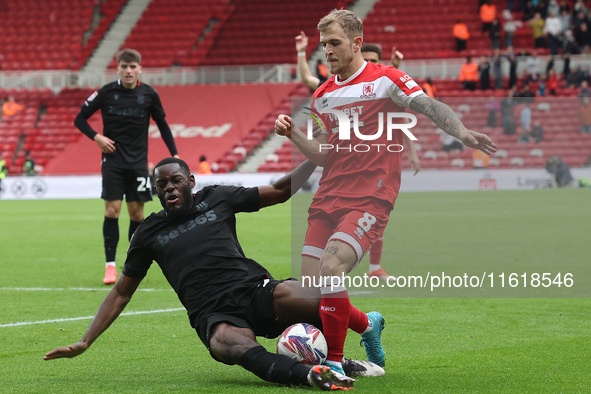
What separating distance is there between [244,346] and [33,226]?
12.3m

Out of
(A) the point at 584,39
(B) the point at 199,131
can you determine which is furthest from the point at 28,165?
(A) the point at 584,39

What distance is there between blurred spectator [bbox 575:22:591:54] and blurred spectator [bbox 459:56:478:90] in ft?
11.2

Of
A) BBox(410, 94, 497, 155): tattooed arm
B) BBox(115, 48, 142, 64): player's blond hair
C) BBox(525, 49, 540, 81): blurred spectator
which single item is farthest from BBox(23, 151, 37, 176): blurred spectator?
BBox(410, 94, 497, 155): tattooed arm

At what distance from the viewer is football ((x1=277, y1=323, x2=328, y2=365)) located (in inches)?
179

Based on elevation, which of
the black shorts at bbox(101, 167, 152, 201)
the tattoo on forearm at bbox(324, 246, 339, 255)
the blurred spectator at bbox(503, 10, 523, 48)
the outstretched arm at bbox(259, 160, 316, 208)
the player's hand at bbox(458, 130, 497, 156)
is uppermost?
the blurred spectator at bbox(503, 10, 523, 48)

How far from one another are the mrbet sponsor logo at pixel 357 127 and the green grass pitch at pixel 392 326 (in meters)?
0.45

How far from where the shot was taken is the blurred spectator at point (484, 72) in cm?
2666

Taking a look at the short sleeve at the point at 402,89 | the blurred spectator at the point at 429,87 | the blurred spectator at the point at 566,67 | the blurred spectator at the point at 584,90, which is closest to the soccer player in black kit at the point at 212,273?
the short sleeve at the point at 402,89

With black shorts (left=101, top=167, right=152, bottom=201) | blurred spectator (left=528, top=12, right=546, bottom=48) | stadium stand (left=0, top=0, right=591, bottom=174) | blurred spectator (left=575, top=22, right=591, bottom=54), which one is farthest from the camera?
stadium stand (left=0, top=0, right=591, bottom=174)

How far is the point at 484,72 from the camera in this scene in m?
26.8

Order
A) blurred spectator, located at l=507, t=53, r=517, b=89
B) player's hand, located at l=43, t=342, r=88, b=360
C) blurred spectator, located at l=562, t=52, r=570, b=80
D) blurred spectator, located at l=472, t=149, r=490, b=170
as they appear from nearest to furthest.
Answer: player's hand, located at l=43, t=342, r=88, b=360 < blurred spectator, located at l=472, t=149, r=490, b=170 < blurred spectator, located at l=562, t=52, r=570, b=80 < blurred spectator, located at l=507, t=53, r=517, b=89

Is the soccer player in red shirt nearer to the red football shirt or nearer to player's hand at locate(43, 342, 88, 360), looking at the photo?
the red football shirt

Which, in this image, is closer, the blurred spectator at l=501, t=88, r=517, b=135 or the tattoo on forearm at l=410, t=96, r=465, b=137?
the tattoo on forearm at l=410, t=96, r=465, b=137

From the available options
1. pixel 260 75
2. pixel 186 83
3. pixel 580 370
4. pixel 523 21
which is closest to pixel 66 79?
pixel 186 83
